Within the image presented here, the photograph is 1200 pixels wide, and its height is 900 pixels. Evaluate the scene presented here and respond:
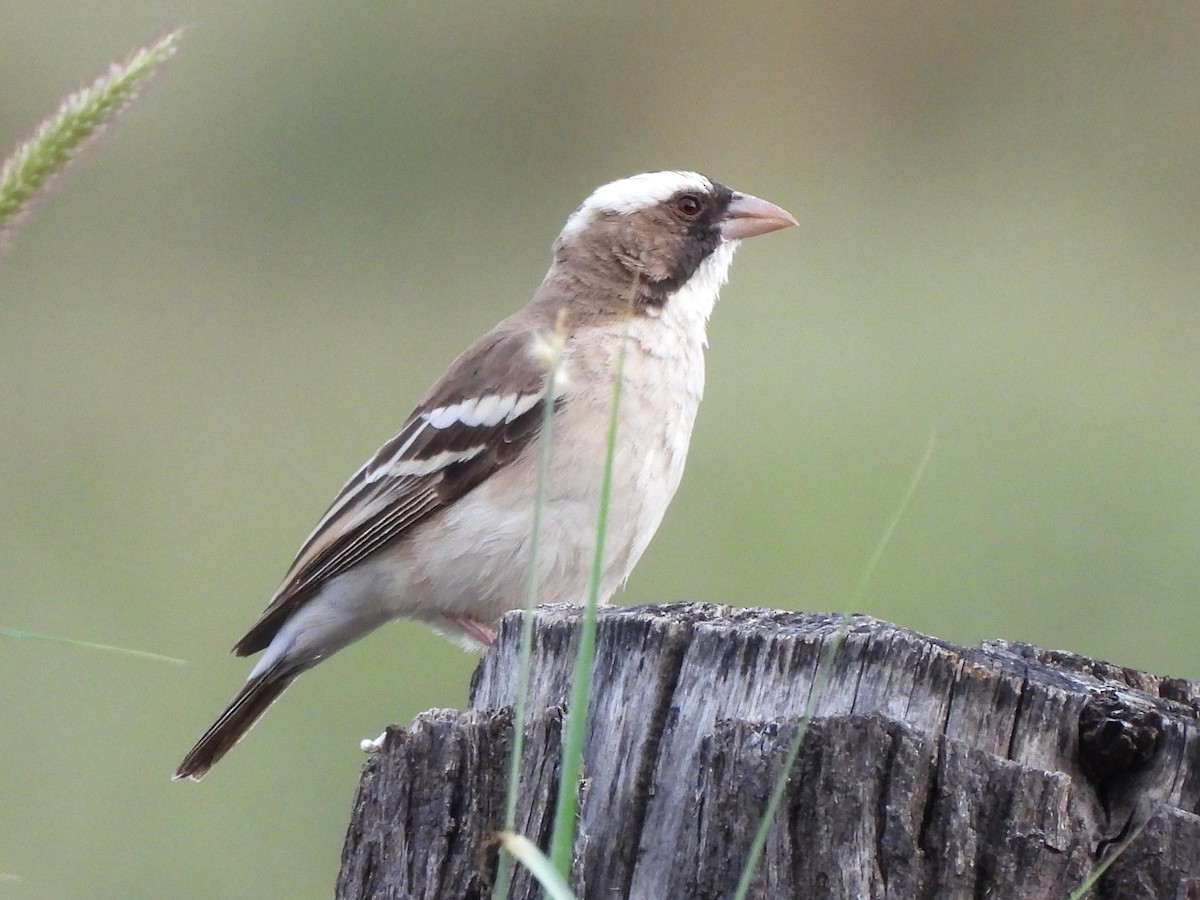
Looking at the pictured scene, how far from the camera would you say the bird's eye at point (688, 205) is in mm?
5895

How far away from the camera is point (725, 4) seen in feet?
38.1

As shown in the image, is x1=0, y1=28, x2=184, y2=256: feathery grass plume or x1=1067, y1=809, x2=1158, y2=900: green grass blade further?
x1=1067, y1=809, x2=1158, y2=900: green grass blade

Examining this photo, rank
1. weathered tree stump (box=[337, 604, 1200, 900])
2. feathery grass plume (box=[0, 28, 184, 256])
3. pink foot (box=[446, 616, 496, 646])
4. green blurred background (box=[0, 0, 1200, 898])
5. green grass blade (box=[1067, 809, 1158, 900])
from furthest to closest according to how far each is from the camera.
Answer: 1. green blurred background (box=[0, 0, 1200, 898])
2. pink foot (box=[446, 616, 496, 646])
3. weathered tree stump (box=[337, 604, 1200, 900])
4. green grass blade (box=[1067, 809, 1158, 900])
5. feathery grass plume (box=[0, 28, 184, 256])

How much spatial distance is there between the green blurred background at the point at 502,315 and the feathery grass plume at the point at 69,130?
5.05 meters

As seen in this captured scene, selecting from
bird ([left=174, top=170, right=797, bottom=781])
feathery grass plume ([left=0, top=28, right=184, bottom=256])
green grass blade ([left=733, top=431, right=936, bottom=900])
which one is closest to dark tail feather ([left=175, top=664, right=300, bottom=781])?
bird ([left=174, top=170, right=797, bottom=781])

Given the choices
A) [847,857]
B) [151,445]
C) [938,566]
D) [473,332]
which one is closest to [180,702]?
[151,445]

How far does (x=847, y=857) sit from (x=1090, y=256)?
27.2 ft

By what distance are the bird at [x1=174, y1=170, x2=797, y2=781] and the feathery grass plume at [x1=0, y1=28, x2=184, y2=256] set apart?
8.67ft

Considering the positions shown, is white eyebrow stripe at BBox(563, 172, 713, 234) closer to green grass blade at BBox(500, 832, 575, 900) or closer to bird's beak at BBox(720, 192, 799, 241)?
bird's beak at BBox(720, 192, 799, 241)

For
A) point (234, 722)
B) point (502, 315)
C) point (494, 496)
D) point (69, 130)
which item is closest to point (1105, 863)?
point (69, 130)

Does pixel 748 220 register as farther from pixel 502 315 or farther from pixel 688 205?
pixel 502 315

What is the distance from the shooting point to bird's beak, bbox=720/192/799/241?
588 cm

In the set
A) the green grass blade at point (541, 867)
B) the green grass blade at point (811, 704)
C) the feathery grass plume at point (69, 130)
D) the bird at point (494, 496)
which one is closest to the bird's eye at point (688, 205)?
the bird at point (494, 496)

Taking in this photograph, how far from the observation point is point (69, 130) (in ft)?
7.61
